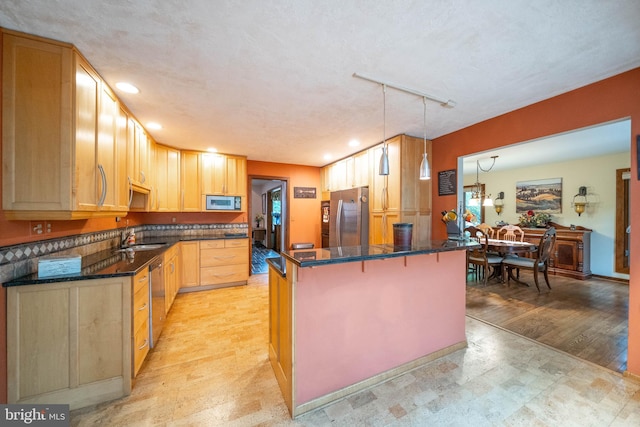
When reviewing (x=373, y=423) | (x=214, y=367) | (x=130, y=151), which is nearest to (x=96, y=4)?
(x=130, y=151)

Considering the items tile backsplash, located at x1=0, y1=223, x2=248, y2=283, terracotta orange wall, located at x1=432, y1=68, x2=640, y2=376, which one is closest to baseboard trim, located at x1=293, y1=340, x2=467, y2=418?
terracotta orange wall, located at x1=432, y1=68, x2=640, y2=376

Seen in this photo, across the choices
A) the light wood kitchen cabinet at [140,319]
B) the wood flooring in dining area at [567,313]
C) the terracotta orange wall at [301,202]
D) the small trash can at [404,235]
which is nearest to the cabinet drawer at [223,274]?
the terracotta orange wall at [301,202]

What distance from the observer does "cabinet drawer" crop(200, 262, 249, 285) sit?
154 inches

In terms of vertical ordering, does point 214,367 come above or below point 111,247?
below

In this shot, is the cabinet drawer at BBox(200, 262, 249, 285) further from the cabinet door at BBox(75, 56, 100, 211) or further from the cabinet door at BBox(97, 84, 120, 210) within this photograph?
the cabinet door at BBox(75, 56, 100, 211)

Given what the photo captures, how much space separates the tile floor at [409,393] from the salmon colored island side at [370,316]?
0.54 ft

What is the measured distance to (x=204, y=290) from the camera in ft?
12.9

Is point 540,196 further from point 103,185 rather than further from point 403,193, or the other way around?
point 103,185

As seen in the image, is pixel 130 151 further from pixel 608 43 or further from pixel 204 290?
pixel 608 43

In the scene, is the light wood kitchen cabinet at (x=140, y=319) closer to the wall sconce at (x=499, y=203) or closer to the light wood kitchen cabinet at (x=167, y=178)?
the light wood kitchen cabinet at (x=167, y=178)

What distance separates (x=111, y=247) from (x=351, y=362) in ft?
9.87

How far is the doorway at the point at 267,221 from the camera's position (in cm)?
543

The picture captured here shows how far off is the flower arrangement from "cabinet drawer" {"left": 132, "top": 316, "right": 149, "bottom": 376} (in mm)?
7111

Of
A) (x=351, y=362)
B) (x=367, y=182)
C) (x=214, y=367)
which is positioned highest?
(x=367, y=182)
